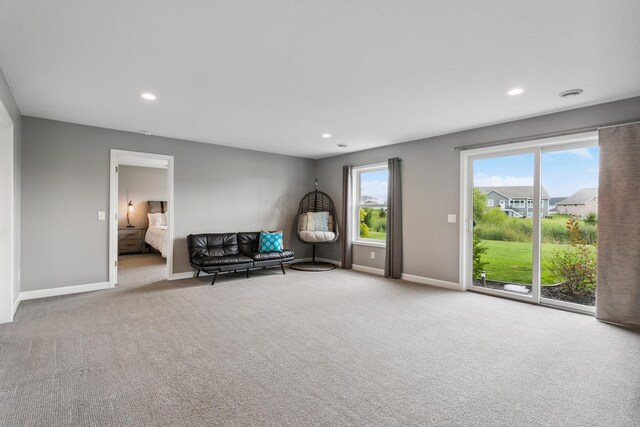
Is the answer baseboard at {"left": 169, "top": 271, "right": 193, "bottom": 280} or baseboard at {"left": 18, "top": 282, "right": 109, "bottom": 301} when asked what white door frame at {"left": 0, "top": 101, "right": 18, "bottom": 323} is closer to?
baseboard at {"left": 18, "top": 282, "right": 109, "bottom": 301}

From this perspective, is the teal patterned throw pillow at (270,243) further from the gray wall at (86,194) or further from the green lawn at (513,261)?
the green lawn at (513,261)

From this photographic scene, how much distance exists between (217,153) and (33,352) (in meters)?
4.22

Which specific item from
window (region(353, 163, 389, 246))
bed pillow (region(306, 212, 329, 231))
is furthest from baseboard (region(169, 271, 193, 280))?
window (region(353, 163, 389, 246))

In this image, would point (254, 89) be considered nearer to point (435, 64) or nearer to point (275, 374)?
point (435, 64)

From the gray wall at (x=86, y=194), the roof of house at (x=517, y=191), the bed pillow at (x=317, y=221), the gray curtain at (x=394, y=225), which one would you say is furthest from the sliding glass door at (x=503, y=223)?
the gray wall at (x=86, y=194)

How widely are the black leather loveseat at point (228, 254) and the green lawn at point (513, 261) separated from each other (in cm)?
347

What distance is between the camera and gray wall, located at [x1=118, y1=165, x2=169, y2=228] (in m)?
9.15

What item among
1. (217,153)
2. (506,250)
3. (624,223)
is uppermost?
(217,153)

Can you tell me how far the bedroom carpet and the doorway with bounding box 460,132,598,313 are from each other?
0.44 m

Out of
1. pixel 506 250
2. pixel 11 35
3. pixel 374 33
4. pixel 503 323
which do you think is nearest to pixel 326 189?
pixel 506 250

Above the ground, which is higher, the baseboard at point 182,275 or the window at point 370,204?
the window at point 370,204

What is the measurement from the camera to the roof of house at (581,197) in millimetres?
3903

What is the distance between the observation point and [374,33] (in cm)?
230

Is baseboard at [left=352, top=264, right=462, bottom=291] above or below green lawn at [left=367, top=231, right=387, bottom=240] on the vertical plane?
below
